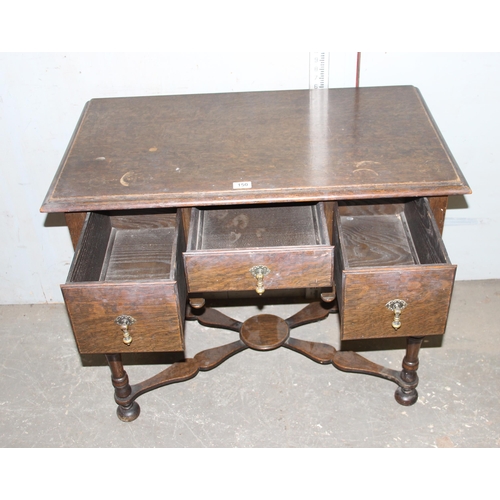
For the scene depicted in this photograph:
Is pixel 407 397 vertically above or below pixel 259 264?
below

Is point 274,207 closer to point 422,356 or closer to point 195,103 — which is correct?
point 195,103

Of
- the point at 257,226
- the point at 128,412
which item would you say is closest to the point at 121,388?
the point at 128,412

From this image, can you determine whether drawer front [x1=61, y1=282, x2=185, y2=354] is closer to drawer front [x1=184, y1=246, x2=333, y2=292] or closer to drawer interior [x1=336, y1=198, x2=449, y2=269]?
drawer front [x1=184, y1=246, x2=333, y2=292]

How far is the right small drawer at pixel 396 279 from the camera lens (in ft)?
5.65

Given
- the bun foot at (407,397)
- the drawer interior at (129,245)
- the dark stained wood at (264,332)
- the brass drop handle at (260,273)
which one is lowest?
the bun foot at (407,397)

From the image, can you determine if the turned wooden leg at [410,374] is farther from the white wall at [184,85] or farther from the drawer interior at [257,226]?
the white wall at [184,85]

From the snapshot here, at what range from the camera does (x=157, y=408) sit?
2.31m

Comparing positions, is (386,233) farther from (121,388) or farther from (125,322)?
(121,388)

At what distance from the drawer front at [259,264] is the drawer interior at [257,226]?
0.16m

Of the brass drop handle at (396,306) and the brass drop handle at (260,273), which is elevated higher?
the brass drop handle at (260,273)

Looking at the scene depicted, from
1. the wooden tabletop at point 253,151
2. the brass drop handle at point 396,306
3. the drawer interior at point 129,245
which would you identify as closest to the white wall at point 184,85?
the wooden tabletop at point 253,151

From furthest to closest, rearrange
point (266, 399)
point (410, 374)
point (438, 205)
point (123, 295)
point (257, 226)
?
point (266, 399)
point (410, 374)
point (257, 226)
point (438, 205)
point (123, 295)

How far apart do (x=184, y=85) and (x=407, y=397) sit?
132 centimetres

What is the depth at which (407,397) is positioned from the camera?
2.26m
